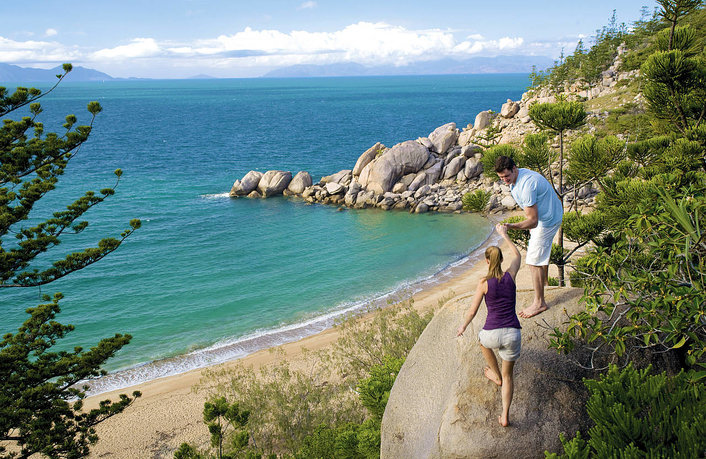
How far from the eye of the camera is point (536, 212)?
6.55 meters

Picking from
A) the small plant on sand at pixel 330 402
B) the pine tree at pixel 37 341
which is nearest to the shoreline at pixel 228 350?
the small plant on sand at pixel 330 402

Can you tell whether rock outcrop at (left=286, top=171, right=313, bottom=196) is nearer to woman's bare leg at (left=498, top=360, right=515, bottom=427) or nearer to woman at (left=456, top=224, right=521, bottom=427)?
woman at (left=456, top=224, right=521, bottom=427)

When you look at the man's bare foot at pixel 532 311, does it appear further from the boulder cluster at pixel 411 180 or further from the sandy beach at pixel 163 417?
the boulder cluster at pixel 411 180

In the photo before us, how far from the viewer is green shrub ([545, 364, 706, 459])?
3.63 m

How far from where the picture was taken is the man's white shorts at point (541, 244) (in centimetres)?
664

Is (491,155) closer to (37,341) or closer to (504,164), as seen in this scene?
(504,164)

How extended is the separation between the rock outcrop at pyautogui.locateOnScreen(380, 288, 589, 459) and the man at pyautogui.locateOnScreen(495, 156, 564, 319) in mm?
331

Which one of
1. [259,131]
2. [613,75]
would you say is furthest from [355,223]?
[259,131]

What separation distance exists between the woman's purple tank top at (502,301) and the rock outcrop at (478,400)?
74 cm

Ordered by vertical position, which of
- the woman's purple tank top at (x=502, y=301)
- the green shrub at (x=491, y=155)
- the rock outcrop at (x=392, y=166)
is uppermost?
the green shrub at (x=491, y=155)

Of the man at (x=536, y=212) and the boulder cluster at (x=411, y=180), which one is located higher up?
the man at (x=536, y=212)

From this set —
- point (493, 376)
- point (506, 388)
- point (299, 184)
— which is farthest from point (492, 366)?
point (299, 184)

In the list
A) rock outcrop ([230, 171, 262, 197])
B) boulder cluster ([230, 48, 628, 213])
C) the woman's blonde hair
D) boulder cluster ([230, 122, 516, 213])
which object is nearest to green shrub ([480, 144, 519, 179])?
the woman's blonde hair

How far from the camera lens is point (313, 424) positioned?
10.9 m
